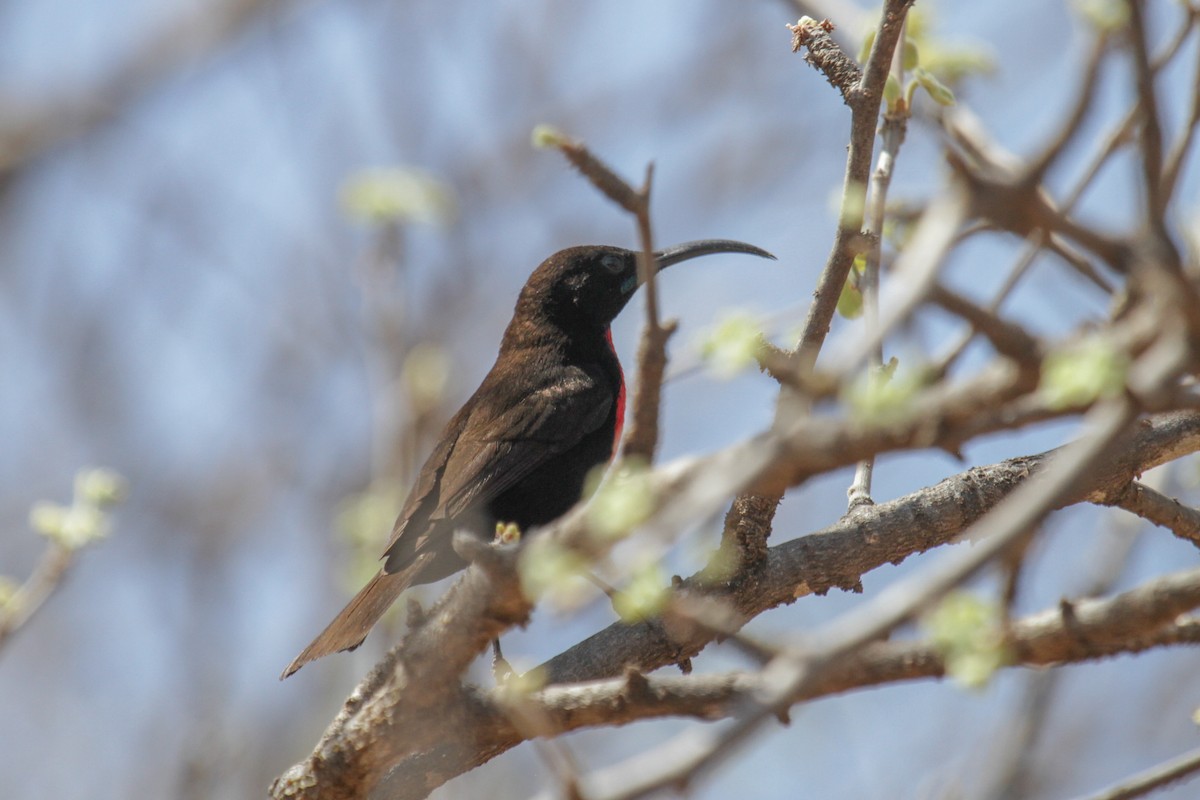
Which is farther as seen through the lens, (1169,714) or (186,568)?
(186,568)

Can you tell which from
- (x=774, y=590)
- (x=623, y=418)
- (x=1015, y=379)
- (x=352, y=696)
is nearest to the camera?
(x=1015, y=379)

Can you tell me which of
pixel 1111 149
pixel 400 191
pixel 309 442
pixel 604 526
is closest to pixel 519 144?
pixel 309 442

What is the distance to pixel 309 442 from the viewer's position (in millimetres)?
9930

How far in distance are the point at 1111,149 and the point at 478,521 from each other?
2.23 metres

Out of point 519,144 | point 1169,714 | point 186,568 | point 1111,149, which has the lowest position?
→ point 1169,714

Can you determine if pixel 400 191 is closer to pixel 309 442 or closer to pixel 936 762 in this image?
pixel 936 762

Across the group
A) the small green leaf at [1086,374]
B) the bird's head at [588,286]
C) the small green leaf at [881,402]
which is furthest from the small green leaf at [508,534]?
the bird's head at [588,286]

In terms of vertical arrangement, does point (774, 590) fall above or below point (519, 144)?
below

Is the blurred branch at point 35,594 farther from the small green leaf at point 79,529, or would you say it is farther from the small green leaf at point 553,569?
the small green leaf at point 553,569

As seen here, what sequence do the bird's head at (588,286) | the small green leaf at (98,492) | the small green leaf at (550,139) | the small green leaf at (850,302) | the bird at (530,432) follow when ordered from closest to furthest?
the small green leaf at (550,139), the small green leaf at (850,302), the small green leaf at (98,492), the bird at (530,432), the bird's head at (588,286)

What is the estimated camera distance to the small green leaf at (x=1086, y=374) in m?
1.43

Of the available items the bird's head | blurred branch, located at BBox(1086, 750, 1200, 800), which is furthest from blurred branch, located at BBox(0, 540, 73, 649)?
blurred branch, located at BBox(1086, 750, 1200, 800)

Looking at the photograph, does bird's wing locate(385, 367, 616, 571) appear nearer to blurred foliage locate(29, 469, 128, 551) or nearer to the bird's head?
the bird's head

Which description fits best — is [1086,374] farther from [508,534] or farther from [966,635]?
[508,534]
